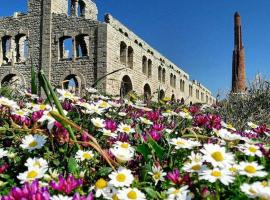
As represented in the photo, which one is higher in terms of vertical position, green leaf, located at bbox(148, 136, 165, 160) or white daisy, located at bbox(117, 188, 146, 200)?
green leaf, located at bbox(148, 136, 165, 160)

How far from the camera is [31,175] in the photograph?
1.58 meters

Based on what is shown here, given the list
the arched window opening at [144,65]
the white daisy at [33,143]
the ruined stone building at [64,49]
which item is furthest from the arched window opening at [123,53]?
the white daisy at [33,143]

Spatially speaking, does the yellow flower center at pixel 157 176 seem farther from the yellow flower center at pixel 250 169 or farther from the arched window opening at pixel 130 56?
the arched window opening at pixel 130 56

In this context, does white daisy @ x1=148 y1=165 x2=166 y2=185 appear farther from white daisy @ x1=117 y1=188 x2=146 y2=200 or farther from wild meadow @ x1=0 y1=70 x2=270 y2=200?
white daisy @ x1=117 y1=188 x2=146 y2=200

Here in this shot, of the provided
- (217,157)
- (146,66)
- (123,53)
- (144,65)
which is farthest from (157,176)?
(144,65)

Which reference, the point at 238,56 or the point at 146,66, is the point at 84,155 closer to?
the point at 238,56

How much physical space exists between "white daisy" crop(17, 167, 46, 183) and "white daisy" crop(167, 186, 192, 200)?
0.50m

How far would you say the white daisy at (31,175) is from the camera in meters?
1.54

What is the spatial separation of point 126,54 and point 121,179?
80.1 ft

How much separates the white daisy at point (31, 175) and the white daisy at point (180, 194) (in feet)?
1.64

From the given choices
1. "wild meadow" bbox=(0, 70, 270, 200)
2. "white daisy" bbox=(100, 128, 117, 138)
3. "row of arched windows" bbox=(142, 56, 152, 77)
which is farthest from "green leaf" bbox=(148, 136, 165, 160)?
"row of arched windows" bbox=(142, 56, 152, 77)

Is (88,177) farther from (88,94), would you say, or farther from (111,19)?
(111,19)

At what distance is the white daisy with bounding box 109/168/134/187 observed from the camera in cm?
149

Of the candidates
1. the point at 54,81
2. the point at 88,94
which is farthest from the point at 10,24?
the point at 88,94
